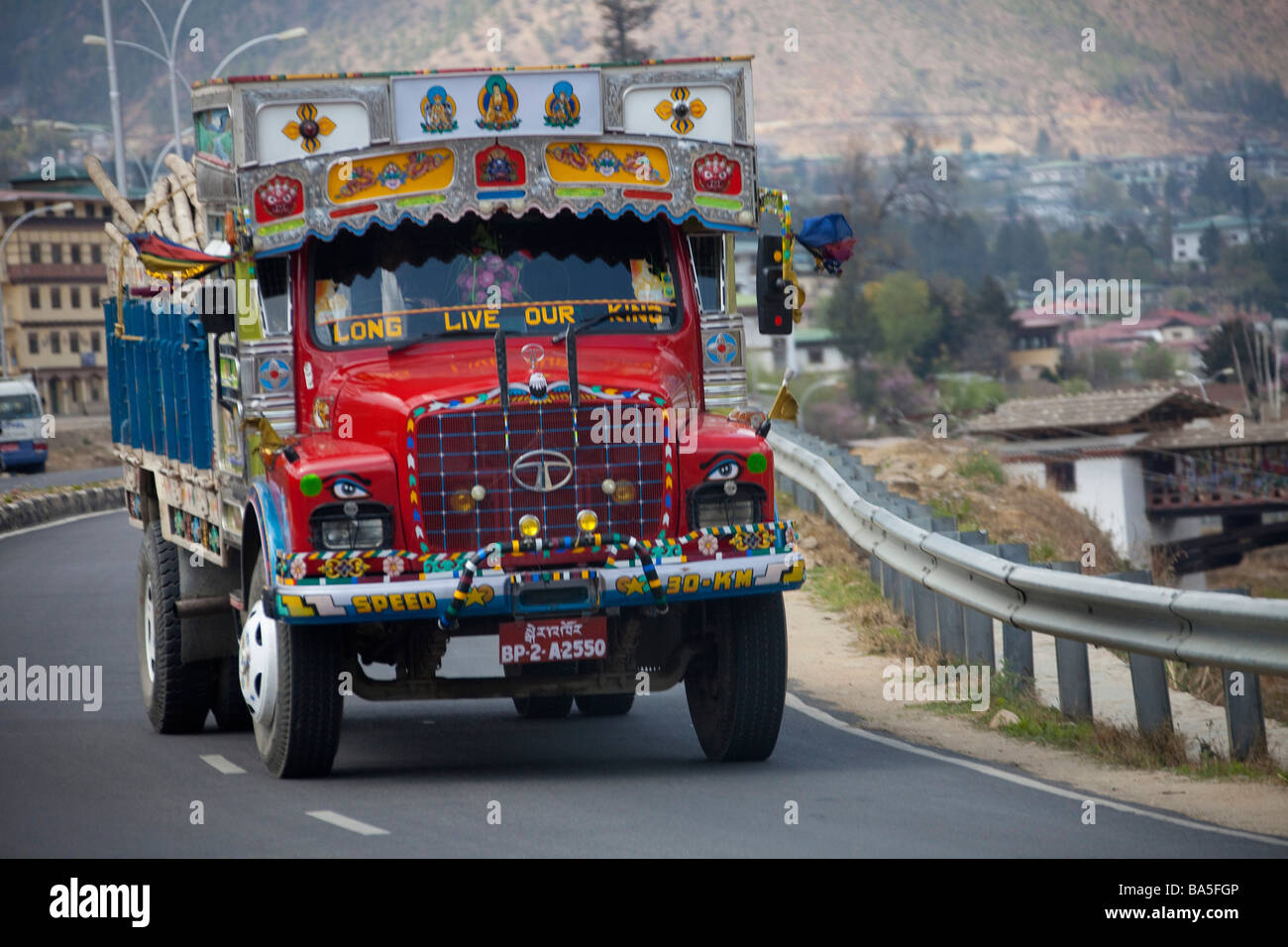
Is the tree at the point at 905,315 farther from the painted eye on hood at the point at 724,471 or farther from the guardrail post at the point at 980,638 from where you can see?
the painted eye on hood at the point at 724,471

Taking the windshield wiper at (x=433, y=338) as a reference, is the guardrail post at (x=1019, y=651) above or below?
below

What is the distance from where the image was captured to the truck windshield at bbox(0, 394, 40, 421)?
53188 millimetres

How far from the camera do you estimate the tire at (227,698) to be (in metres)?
12.1

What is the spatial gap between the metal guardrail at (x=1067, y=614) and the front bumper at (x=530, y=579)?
5.27ft

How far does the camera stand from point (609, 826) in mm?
8281

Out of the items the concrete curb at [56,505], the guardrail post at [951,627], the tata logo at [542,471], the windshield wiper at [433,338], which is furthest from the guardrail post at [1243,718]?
the concrete curb at [56,505]

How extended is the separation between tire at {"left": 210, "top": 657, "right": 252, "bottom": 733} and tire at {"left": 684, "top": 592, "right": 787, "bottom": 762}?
3378 millimetres

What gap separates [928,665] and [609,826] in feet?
17.6

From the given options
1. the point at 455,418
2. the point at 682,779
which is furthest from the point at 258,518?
the point at 682,779

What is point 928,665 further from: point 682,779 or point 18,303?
point 18,303

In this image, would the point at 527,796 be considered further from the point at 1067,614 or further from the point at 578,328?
the point at 1067,614

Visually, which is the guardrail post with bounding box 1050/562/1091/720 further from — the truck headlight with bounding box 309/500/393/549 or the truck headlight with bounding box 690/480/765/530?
the truck headlight with bounding box 309/500/393/549

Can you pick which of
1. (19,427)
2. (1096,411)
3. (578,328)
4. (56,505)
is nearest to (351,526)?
(578,328)

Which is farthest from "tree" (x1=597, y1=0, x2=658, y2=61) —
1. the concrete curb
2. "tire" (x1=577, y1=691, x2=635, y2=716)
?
"tire" (x1=577, y1=691, x2=635, y2=716)
